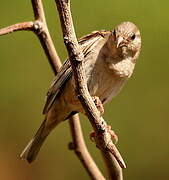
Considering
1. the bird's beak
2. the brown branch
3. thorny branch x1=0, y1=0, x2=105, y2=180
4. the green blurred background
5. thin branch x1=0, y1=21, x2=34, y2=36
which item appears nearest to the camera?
the brown branch

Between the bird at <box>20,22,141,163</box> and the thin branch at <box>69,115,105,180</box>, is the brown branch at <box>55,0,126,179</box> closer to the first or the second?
the thin branch at <box>69,115,105,180</box>

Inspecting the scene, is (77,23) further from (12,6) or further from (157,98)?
(157,98)

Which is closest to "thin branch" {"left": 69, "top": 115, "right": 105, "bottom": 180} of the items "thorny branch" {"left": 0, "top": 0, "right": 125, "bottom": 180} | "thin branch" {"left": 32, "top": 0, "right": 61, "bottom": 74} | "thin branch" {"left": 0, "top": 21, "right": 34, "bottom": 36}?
"thorny branch" {"left": 0, "top": 0, "right": 125, "bottom": 180}

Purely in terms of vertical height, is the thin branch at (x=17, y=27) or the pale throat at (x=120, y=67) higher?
the thin branch at (x=17, y=27)

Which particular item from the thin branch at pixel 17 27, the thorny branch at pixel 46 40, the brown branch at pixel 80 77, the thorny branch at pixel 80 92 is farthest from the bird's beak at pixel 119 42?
the brown branch at pixel 80 77

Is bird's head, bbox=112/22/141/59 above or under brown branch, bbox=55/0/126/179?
above

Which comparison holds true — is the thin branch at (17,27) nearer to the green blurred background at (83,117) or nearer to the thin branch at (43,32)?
the thin branch at (43,32)
